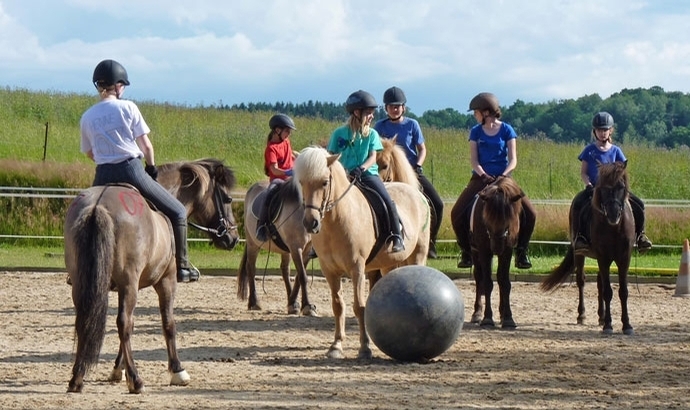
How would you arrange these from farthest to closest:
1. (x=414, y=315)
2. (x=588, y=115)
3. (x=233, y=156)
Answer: (x=588, y=115) < (x=233, y=156) < (x=414, y=315)

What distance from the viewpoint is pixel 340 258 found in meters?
10.8

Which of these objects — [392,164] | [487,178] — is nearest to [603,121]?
[487,178]

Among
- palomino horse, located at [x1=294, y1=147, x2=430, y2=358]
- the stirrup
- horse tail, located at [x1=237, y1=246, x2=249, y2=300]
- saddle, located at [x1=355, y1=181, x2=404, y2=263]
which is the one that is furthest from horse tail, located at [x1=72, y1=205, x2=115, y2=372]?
horse tail, located at [x1=237, y1=246, x2=249, y2=300]

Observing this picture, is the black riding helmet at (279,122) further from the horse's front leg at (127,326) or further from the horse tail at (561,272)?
the horse's front leg at (127,326)

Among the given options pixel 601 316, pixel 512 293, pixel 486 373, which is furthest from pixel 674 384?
pixel 512 293

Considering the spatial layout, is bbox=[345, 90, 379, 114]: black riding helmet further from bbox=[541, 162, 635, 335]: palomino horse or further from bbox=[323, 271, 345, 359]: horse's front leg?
bbox=[541, 162, 635, 335]: palomino horse

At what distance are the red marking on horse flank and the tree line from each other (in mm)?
54989

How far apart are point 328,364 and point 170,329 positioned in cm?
174

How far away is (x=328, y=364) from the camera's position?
34.5 feet

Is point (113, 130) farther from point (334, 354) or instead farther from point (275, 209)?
point (275, 209)

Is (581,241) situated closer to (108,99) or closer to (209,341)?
(209,341)

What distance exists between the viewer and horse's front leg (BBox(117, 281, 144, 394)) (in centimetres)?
857

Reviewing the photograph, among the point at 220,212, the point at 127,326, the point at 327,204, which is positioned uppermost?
the point at 327,204

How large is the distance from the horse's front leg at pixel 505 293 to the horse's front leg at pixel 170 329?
5.44 m
